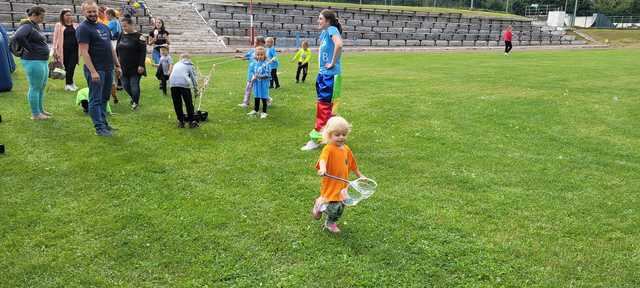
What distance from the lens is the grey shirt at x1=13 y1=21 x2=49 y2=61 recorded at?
848cm

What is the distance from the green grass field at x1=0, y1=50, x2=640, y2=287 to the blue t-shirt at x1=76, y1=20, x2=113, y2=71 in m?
1.31

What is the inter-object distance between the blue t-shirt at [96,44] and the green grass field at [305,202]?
51.6 inches

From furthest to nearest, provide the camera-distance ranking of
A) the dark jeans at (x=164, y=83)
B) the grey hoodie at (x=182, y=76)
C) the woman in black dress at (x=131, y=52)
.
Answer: the dark jeans at (x=164, y=83) → the woman in black dress at (x=131, y=52) → the grey hoodie at (x=182, y=76)

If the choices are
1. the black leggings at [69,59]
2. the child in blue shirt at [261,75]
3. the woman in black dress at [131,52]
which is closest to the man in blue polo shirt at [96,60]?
the woman in black dress at [131,52]

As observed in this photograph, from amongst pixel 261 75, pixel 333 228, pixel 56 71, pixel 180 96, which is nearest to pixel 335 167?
pixel 333 228

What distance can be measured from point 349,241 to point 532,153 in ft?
15.4

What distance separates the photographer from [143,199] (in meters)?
5.77

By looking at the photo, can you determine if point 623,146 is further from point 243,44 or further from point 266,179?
point 243,44

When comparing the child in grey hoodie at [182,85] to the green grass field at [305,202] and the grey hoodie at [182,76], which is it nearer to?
the grey hoodie at [182,76]

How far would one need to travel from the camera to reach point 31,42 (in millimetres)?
8531

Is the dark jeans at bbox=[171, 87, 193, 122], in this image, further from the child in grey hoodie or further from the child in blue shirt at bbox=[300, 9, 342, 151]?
the child in blue shirt at bbox=[300, 9, 342, 151]

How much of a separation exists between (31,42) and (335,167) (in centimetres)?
704

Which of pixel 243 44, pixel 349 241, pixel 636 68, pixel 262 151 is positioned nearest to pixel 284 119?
pixel 262 151

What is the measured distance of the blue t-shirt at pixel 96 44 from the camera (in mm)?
7707
